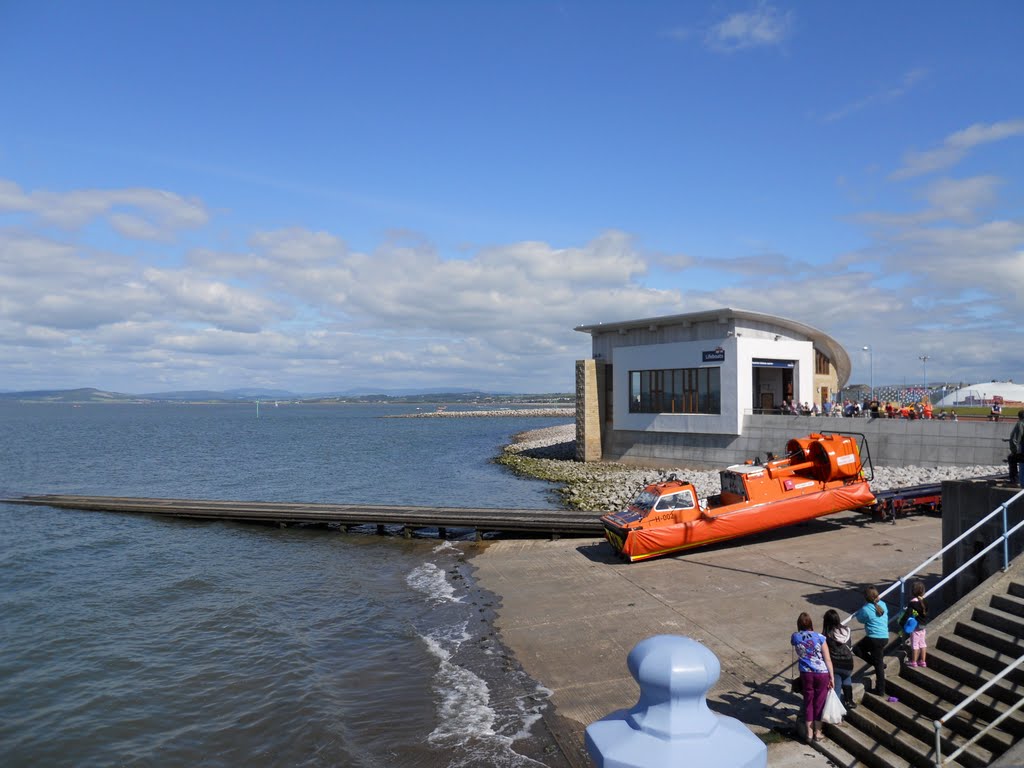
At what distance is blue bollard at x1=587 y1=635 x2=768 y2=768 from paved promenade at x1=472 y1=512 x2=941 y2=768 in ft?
22.1

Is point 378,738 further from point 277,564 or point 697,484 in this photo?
point 697,484

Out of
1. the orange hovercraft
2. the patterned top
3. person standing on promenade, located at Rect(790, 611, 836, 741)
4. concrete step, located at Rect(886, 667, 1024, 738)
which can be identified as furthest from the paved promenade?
concrete step, located at Rect(886, 667, 1024, 738)

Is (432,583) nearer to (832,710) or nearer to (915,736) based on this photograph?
(832,710)

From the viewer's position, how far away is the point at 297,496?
36.7 metres

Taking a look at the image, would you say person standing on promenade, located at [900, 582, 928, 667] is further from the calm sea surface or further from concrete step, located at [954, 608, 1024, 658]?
the calm sea surface

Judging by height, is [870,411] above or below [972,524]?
above

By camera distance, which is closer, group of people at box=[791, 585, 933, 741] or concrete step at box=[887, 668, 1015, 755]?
concrete step at box=[887, 668, 1015, 755]

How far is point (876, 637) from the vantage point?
8578 mm

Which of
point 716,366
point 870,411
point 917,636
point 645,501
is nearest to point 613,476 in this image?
point 716,366

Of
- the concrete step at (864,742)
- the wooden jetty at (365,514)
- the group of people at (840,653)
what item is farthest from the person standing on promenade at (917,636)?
the wooden jetty at (365,514)

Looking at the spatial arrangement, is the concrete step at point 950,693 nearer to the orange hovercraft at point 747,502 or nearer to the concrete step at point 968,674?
the concrete step at point 968,674

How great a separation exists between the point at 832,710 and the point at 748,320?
28129 millimetres

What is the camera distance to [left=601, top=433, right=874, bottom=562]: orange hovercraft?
17.7m

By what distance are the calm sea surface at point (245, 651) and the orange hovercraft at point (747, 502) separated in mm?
4453
